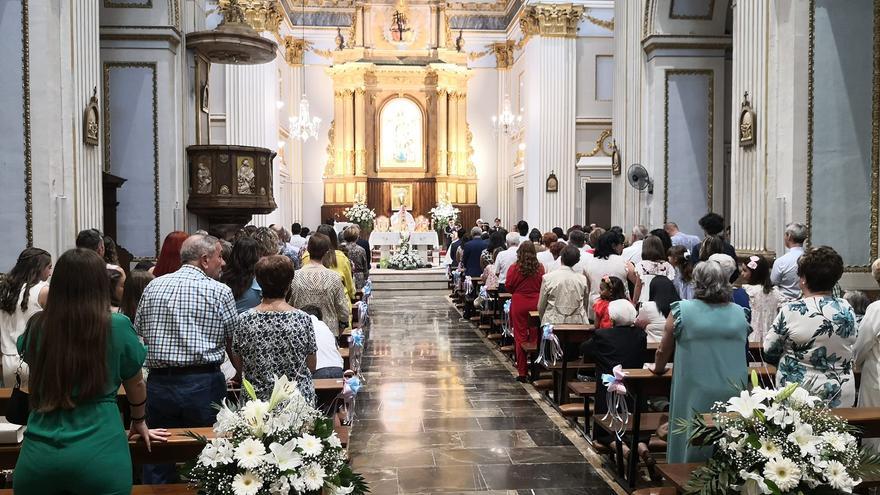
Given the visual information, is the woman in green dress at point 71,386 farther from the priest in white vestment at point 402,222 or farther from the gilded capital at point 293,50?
the gilded capital at point 293,50

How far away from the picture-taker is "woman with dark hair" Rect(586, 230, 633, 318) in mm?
8711

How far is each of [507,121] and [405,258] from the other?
16.9 feet

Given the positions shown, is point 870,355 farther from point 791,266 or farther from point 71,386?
point 71,386

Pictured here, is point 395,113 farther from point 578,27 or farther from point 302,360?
point 302,360

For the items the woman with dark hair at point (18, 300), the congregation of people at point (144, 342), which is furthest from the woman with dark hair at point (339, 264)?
the woman with dark hair at point (18, 300)

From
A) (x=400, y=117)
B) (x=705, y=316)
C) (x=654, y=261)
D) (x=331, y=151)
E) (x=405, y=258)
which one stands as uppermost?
(x=400, y=117)

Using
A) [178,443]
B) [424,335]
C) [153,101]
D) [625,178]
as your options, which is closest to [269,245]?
[178,443]

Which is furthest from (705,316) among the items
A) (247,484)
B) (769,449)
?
(247,484)

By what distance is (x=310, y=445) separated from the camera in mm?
3258

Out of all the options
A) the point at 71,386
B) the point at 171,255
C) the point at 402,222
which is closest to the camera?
the point at 71,386

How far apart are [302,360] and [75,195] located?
515 centimetres

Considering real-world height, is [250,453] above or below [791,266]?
below

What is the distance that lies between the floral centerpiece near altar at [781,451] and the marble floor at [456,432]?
7.54 feet

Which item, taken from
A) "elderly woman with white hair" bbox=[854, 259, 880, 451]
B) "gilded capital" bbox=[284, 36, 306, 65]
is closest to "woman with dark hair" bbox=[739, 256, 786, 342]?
"elderly woman with white hair" bbox=[854, 259, 880, 451]
